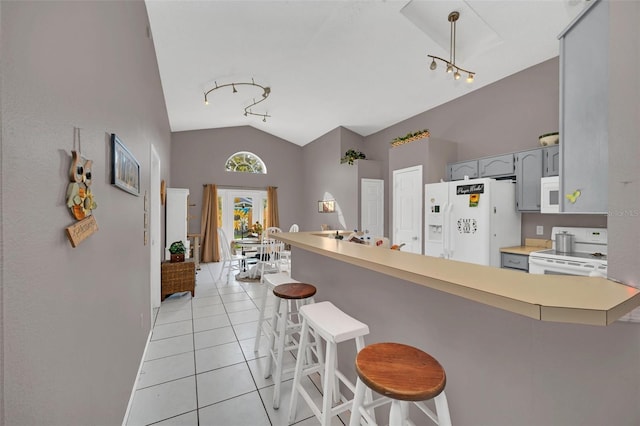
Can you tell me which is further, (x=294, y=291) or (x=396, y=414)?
(x=294, y=291)

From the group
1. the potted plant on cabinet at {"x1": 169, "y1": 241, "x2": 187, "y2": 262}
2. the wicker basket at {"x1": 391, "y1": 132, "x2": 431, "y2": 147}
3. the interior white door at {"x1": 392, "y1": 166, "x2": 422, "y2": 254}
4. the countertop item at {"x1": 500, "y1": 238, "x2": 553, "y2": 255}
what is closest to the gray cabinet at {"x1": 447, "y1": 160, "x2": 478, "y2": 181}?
the interior white door at {"x1": 392, "y1": 166, "x2": 422, "y2": 254}

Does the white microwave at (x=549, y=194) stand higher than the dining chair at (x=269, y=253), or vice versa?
the white microwave at (x=549, y=194)

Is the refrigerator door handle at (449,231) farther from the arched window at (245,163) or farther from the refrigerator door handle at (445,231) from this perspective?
the arched window at (245,163)

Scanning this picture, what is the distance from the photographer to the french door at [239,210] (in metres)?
7.38

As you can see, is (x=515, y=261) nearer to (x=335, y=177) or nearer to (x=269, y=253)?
(x=269, y=253)

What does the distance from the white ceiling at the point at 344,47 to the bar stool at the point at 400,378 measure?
3.37 m

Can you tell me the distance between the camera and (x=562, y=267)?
2725 mm

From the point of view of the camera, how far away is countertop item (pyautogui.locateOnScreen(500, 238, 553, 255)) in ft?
10.9

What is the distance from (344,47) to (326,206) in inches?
160

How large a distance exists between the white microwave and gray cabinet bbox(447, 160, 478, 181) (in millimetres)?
941

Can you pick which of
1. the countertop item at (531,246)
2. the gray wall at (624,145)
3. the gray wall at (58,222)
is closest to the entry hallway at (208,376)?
the gray wall at (58,222)

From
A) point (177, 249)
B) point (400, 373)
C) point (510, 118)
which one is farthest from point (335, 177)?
point (400, 373)

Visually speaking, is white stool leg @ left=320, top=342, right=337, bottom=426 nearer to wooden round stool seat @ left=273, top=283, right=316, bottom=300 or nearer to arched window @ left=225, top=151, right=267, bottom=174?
wooden round stool seat @ left=273, top=283, right=316, bottom=300

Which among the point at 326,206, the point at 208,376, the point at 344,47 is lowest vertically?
the point at 208,376
